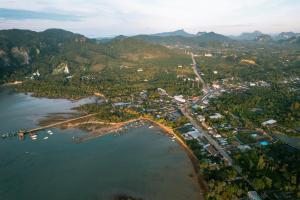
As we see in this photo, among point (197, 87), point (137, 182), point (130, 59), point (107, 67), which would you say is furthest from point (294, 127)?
point (130, 59)

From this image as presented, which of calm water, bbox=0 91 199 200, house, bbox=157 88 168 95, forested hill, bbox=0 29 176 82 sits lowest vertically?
calm water, bbox=0 91 199 200

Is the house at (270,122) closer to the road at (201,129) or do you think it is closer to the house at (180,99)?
the road at (201,129)

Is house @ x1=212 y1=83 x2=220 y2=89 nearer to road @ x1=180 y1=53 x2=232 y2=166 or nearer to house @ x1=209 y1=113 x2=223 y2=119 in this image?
road @ x1=180 y1=53 x2=232 y2=166

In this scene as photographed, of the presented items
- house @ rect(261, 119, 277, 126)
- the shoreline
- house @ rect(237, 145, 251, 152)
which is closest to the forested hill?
the shoreline

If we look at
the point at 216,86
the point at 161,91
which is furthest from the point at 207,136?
the point at 216,86

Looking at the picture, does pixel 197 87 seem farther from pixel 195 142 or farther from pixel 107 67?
pixel 107 67

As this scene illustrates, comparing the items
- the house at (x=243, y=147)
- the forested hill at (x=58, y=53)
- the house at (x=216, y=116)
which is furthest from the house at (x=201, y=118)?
the forested hill at (x=58, y=53)

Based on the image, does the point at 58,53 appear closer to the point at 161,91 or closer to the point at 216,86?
the point at 161,91
